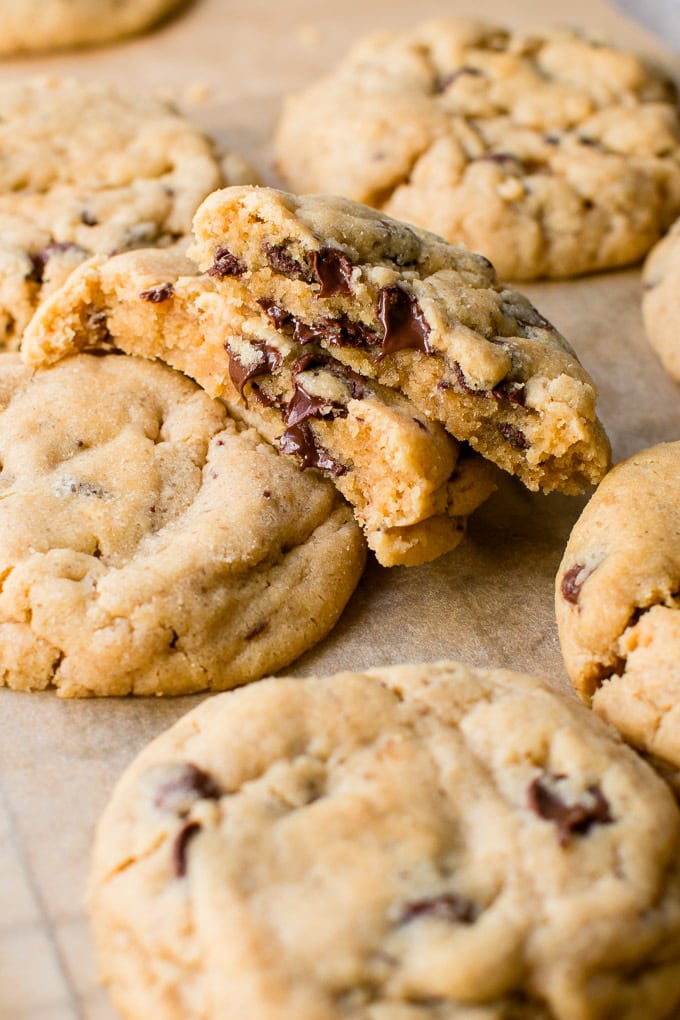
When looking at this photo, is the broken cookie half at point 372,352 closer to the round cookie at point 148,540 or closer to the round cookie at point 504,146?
the round cookie at point 148,540

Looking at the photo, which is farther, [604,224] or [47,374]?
[604,224]

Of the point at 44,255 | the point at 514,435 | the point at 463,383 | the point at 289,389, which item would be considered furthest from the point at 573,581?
the point at 44,255

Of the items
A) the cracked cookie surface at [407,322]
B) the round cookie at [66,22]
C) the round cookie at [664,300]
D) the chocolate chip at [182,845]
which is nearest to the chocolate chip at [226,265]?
the cracked cookie surface at [407,322]

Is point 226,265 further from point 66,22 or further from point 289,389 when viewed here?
point 66,22

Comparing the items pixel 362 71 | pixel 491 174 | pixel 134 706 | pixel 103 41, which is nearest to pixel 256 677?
pixel 134 706

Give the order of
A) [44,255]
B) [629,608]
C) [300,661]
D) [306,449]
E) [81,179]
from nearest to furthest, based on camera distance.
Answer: [629,608]
[300,661]
[306,449]
[44,255]
[81,179]

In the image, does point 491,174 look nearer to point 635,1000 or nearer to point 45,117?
point 45,117
